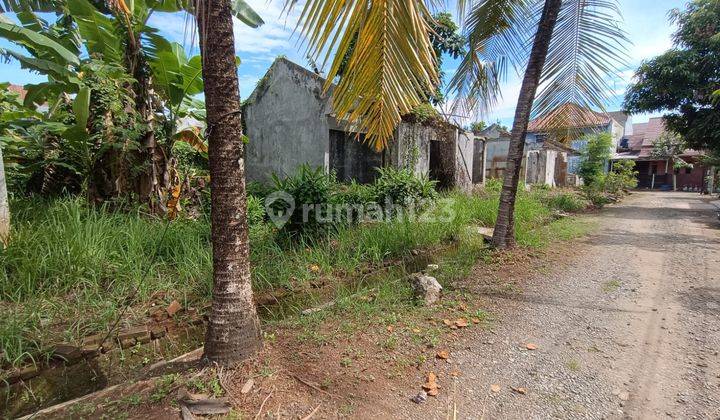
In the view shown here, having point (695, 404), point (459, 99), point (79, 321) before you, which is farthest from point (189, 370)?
point (459, 99)

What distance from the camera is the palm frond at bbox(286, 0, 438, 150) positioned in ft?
6.31

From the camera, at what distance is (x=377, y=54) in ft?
7.14

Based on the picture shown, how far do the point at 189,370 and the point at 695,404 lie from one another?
3.28 m

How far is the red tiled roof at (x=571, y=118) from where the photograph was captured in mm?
5297

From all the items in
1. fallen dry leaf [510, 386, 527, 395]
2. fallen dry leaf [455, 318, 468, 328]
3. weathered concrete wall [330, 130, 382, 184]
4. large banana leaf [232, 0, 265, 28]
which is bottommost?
fallen dry leaf [510, 386, 527, 395]

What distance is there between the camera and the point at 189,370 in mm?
2426

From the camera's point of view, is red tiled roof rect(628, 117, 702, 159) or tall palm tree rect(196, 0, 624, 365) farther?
red tiled roof rect(628, 117, 702, 159)

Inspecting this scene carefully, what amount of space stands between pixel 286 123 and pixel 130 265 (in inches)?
231

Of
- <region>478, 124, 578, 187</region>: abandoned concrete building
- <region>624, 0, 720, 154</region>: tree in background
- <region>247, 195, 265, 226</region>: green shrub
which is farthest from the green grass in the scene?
<region>478, 124, 578, 187</region>: abandoned concrete building

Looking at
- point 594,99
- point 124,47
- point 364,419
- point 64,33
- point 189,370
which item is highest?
point 64,33

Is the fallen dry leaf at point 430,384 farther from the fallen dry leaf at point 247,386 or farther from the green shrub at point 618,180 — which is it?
the green shrub at point 618,180

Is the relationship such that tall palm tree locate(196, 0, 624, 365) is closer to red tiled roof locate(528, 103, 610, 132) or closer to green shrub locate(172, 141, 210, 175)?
red tiled roof locate(528, 103, 610, 132)

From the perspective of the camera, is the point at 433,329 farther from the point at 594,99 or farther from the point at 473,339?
the point at 594,99

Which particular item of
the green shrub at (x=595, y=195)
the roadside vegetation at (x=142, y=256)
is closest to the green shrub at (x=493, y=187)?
the green shrub at (x=595, y=195)
